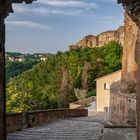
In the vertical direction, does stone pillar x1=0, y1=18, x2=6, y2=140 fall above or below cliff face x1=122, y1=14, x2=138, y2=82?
below

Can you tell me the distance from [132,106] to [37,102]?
34.7 metres

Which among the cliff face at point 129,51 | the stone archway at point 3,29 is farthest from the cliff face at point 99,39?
the stone archway at point 3,29

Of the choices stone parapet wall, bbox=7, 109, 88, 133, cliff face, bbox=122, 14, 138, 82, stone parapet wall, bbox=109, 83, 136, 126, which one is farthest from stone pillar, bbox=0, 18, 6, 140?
cliff face, bbox=122, 14, 138, 82

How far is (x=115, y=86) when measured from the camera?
2433cm

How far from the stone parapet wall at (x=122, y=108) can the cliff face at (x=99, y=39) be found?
63.0 metres

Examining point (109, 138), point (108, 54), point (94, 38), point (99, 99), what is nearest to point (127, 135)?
point (109, 138)

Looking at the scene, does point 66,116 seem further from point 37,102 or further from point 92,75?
point 92,75

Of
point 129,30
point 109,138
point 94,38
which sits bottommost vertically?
point 109,138

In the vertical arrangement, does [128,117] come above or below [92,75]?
below

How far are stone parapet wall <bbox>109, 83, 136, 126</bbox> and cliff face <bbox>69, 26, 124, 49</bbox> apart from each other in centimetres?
6301

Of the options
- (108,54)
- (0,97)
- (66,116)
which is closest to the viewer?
(0,97)

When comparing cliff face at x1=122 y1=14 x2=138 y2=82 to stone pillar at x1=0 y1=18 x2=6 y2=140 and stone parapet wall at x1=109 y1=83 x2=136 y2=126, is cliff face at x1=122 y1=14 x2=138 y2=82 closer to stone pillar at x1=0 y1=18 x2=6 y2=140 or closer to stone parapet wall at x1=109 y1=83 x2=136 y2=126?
stone parapet wall at x1=109 y1=83 x2=136 y2=126

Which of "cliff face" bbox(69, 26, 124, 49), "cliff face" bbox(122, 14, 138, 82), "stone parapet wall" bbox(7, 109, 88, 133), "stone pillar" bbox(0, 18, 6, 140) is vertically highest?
"cliff face" bbox(69, 26, 124, 49)

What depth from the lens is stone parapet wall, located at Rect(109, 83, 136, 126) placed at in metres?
18.4
